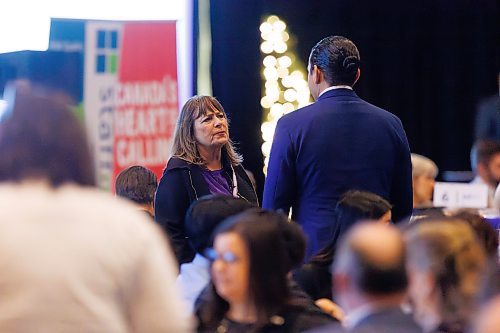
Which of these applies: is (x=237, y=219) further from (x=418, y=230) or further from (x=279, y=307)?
(x=418, y=230)

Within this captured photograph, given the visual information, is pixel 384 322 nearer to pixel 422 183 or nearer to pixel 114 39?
pixel 422 183

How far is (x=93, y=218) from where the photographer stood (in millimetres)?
1867

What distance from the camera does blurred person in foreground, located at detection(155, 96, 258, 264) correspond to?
3.68m

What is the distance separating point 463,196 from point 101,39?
2248 millimetres

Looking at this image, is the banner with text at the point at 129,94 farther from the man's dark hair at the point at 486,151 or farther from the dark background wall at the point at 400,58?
the man's dark hair at the point at 486,151

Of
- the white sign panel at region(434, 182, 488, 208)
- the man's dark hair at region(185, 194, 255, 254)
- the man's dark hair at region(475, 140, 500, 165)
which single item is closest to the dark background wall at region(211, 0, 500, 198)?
the man's dark hair at region(475, 140, 500, 165)

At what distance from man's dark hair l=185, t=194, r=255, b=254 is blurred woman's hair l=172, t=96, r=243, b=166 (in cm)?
70

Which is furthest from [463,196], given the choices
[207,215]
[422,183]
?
[207,215]

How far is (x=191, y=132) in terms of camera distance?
3846 mm

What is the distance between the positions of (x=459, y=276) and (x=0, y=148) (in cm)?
110

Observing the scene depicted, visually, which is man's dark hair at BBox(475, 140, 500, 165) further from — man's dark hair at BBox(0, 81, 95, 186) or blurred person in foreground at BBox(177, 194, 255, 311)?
man's dark hair at BBox(0, 81, 95, 186)

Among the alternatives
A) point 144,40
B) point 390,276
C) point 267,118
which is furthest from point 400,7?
point 390,276

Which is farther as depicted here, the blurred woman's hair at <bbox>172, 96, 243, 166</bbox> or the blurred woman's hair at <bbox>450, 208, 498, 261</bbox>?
Answer: the blurred woman's hair at <bbox>172, 96, 243, 166</bbox>

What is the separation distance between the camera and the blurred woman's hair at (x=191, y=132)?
12.5 feet
